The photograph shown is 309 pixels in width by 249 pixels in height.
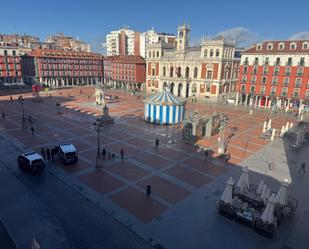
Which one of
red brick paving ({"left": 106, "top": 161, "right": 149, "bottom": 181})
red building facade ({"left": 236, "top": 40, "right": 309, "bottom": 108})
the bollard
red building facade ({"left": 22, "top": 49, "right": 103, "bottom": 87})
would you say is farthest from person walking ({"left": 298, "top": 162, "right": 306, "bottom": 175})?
red building facade ({"left": 22, "top": 49, "right": 103, "bottom": 87})

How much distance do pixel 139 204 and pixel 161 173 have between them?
4964 millimetres

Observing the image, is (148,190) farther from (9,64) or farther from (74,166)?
(9,64)

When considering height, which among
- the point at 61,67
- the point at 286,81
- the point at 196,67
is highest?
the point at 196,67

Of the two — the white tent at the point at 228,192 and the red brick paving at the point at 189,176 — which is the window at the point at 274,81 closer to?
the red brick paving at the point at 189,176

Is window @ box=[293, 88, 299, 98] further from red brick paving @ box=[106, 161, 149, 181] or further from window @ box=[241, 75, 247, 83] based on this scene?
red brick paving @ box=[106, 161, 149, 181]

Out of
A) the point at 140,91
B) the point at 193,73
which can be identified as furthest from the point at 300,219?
the point at 140,91

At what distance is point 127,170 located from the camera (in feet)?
67.8

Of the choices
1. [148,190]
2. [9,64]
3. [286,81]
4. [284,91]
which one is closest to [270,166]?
[148,190]

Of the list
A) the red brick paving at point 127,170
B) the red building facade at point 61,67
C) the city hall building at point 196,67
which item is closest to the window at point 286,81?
the city hall building at point 196,67

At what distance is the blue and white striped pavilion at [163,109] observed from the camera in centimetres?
3703

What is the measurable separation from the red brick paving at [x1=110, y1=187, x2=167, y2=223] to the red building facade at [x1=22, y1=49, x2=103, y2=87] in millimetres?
62502

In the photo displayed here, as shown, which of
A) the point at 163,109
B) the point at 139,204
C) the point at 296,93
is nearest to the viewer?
the point at 139,204

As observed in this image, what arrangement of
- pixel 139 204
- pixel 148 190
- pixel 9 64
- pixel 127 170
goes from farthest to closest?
pixel 9 64 < pixel 127 170 < pixel 148 190 < pixel 139 204

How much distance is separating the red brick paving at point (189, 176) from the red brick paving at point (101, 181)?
4.80 meters
